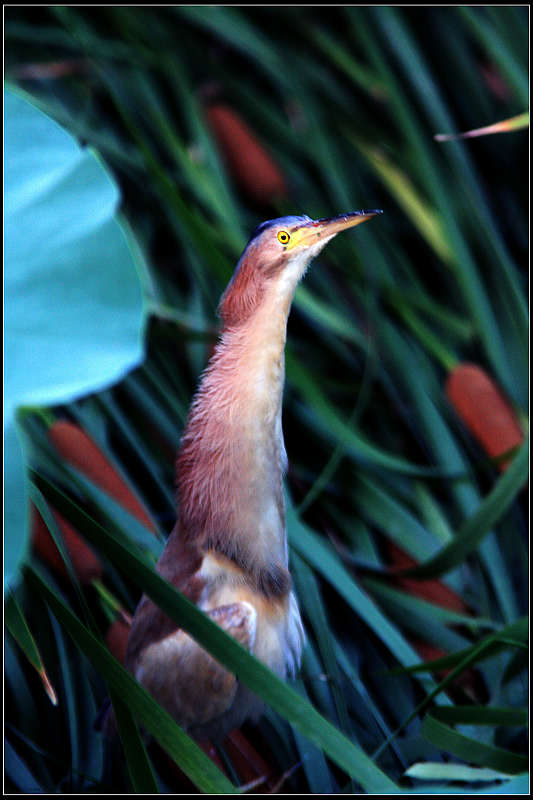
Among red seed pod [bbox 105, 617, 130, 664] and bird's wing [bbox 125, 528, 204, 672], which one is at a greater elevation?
bird's wing [bbox 125, 528, 204, 672]

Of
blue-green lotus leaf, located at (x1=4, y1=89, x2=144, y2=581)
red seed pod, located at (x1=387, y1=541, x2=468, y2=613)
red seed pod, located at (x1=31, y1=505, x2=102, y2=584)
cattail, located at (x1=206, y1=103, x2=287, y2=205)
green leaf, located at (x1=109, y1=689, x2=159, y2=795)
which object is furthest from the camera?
cattail, located at (x1=206, y1=103, x2=287, y2=205)

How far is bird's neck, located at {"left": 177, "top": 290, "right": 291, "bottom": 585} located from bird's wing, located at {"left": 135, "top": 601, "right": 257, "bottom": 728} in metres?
0.02

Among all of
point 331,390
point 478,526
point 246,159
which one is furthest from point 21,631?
point 246,159

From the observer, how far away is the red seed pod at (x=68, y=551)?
1.77 ft

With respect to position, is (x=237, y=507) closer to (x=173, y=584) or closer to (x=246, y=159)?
(x=173, y=584)

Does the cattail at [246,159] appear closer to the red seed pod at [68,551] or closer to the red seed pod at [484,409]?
the red seed pod at [484,409]

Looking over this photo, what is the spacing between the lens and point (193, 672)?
1.51 feet

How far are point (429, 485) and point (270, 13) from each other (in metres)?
0.57

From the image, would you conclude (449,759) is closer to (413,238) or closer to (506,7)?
(413,238)

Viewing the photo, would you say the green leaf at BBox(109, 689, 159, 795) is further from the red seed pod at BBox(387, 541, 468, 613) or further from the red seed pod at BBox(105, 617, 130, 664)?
the red seed pod at BBox(387, 541, 468, 613)

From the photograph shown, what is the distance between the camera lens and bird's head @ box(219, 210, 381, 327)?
0.42 m

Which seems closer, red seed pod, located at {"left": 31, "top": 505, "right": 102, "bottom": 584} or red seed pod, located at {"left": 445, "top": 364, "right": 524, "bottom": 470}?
red seed pod, located at {"left": 31, "top": 505, "right": 102, "bottom": 584}

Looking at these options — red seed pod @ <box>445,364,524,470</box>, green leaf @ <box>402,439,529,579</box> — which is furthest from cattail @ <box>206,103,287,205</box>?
green leaf @ <box>402,439,529,579</box>

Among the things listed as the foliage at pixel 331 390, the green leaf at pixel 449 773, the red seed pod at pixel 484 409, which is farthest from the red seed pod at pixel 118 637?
the red seed pod at pixel 484 409
